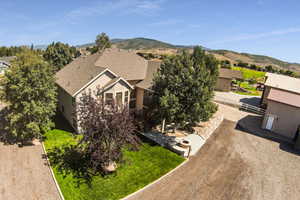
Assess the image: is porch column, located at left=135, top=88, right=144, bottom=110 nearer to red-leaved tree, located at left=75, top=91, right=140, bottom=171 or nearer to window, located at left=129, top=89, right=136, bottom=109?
window, located at left=129, top=89, right=136, bottom=109

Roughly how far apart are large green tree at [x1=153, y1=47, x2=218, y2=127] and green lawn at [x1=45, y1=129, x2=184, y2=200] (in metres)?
3.47

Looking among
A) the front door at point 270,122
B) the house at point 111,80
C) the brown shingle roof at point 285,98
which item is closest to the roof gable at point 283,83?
the brown shingle roof at point 285,98

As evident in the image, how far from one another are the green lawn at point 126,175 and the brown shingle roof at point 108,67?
7.04m

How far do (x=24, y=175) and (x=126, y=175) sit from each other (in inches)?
281

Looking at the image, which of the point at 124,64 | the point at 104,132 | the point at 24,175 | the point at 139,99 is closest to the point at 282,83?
the point at 139,99

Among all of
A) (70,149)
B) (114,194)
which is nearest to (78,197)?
(114,194)

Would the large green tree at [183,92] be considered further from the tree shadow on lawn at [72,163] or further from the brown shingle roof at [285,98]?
the brown shingle roof at [285,98]

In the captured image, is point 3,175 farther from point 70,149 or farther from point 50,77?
point 50,77

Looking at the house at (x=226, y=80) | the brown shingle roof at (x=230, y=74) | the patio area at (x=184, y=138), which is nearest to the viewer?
the patio area at (x=184, y=138)

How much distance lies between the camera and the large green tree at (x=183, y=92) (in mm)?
14492

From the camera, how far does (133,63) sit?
24844 mm

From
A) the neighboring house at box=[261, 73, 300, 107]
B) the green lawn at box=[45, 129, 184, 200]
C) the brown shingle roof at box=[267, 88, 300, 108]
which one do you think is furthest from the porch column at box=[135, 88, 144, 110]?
the neighboring house at box=[261, 73, 300, 107]

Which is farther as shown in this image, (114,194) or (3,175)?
(3,175)

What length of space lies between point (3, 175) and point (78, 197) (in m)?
5.93
